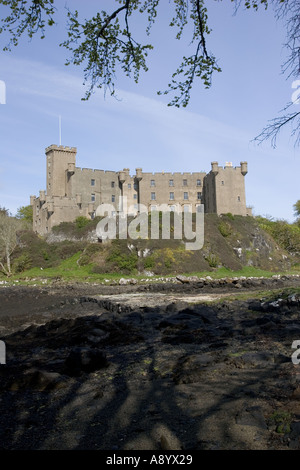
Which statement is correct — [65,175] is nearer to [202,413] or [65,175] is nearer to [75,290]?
[75,290]

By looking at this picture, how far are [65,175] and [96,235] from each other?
20.7 meters

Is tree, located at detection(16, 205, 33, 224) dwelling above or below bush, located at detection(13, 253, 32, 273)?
above

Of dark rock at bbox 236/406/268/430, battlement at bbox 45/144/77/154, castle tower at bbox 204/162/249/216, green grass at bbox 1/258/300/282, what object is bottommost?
green grass at bbox 1/258/300/282

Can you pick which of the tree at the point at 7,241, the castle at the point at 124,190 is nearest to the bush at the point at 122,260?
the tree at the point at 7,241

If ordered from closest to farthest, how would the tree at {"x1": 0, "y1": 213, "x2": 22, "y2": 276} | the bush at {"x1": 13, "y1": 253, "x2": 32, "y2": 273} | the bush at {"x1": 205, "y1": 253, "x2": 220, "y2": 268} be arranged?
the bush at {"x1": 205, "y1": 253, "x2": 220, "y2": 268}, the tree at {"x1": 0, "y1": 213, "x2": 22, "y2": 276}, the bush at {"x1": 13, "y1": 253, "x2": 32, "y2": 273}

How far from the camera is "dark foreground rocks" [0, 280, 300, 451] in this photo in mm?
4492

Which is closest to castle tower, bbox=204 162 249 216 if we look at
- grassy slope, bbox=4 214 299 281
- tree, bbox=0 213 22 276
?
grassy slope, bbox=4 214 299 281

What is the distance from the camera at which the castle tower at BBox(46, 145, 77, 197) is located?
72.8 metres

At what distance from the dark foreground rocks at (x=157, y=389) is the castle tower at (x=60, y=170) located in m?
63.3

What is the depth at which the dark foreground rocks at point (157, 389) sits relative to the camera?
4492 millimetres

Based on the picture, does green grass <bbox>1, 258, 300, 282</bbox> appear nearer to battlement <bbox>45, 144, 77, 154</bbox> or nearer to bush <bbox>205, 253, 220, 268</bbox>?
bush <bbox>205, 253, 220, 268</bbox>

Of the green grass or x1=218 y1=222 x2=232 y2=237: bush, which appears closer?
the green grass

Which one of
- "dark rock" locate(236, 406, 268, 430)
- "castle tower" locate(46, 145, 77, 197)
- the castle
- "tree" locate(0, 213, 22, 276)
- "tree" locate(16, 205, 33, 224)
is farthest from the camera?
"tree" locate(16, 205, 33, 224)

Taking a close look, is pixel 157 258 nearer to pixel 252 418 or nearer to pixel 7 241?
pixel 7 241
